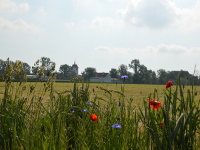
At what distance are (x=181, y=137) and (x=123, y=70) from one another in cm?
10148

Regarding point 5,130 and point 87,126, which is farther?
point 87,126

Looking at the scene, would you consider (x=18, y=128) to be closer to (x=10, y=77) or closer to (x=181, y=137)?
(x=10, y=77)

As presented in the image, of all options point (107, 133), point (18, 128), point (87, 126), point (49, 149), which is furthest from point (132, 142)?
point (18, 128)

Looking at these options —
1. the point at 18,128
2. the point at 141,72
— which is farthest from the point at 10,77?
the point at 141,72

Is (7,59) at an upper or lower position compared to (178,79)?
upper

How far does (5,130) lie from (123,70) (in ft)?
332

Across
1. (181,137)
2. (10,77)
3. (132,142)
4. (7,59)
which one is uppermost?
(7,59)

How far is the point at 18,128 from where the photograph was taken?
2049 mm

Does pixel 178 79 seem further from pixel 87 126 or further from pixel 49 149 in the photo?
pixel 87 126

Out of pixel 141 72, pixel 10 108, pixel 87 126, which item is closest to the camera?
pixel 10 108

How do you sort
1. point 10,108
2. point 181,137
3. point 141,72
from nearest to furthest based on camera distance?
1. point 181,137
2. point 10,108
3. point 141,72

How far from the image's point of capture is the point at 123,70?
10256 cm

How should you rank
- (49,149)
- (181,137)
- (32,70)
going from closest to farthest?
(181,137) → (49,149) → (32,70)

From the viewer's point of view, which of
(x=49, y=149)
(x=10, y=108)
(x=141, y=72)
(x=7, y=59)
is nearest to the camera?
(x=49, y=149)
